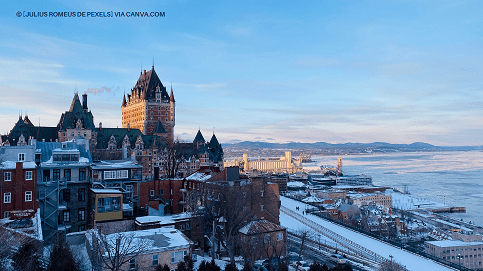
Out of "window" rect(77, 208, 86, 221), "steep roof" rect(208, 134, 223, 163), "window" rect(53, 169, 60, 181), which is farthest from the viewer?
"steep roof" rect(208, 134, 223, 163)

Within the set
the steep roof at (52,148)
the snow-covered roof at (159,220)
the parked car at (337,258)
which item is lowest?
the parked car at (337,258)

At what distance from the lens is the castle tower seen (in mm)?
106125

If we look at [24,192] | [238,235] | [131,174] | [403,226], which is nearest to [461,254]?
[403,226]

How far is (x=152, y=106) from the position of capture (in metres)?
107

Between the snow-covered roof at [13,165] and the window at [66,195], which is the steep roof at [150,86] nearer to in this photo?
the window at [66,195]

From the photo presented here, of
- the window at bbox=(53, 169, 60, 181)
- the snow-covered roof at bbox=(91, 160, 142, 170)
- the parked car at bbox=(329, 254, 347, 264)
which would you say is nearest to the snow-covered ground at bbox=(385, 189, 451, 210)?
the parked car at bbox=(329, 254, 347, 264)

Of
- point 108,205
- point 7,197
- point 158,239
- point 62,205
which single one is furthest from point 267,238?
point 7,197

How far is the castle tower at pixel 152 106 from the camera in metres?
106

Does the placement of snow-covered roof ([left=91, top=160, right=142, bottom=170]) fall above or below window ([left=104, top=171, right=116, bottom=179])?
above

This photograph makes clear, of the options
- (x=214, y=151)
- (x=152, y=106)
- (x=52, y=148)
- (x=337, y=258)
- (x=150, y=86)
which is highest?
(x=150, y=86)

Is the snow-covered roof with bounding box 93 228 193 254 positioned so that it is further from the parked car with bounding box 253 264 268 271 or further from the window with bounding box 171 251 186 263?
the parked car with bounding box 253 264 268 271

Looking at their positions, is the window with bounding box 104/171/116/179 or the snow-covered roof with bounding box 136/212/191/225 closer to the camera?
the snow-covered roof with bounding box 136/212/191/225

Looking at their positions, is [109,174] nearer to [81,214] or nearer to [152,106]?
[81,214]

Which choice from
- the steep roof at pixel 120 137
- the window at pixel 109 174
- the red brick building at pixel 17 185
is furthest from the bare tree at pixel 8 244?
the steep roof at pixel 120 137
